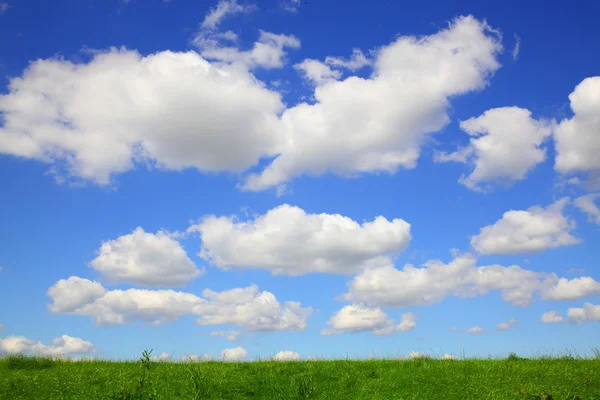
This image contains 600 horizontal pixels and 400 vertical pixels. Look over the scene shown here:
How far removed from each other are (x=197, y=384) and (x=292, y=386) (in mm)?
3334

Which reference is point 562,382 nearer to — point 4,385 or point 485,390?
point 485,390

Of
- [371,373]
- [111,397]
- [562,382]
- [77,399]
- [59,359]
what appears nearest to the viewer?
[111,397]

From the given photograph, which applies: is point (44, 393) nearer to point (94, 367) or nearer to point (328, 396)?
point (94, 367)

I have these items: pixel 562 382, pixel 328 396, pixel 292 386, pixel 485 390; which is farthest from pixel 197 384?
pixel 562 382

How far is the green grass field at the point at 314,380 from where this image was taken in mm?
17109

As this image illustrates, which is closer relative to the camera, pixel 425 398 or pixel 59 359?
pixel 425 398

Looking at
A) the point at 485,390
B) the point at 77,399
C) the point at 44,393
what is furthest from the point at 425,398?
the point at 44,393

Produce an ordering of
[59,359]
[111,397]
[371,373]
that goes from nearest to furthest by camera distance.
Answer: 1. [111,397]
2. [371,373]
3. [59,359]

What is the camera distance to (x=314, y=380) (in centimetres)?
1881

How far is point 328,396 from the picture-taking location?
669 inches

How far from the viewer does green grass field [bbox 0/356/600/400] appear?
674 inches

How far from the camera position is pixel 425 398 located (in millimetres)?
17266

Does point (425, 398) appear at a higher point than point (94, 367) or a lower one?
lower

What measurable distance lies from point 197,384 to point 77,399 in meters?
3.88
